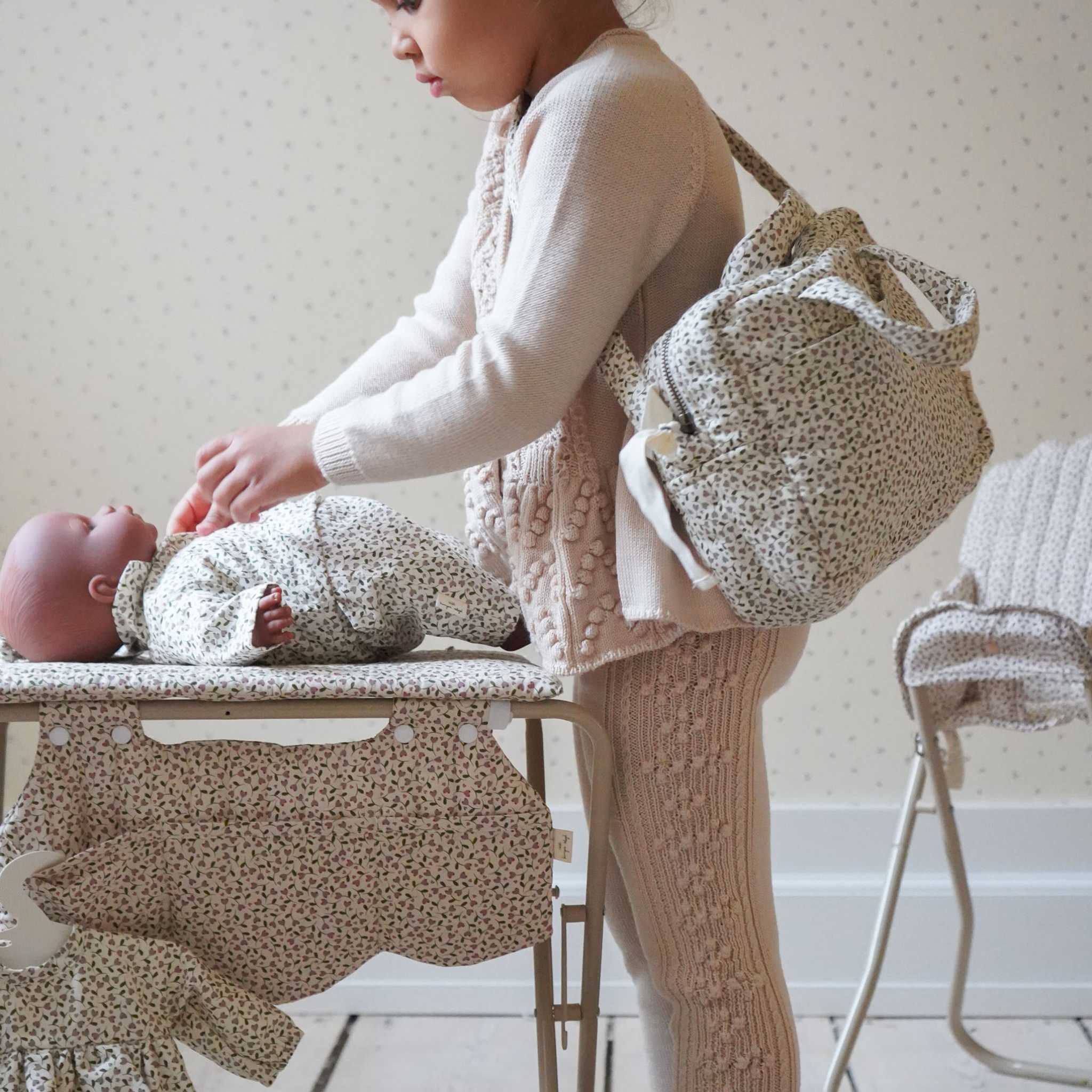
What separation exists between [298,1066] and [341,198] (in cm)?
113

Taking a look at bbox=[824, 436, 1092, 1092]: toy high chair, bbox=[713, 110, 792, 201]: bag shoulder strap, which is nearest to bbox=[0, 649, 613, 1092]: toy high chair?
bbox=[713, 110, 792, 201]: bag shoulder strap

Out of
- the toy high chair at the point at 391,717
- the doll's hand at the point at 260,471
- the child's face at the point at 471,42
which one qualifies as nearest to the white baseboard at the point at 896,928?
the toy high chair at the point at 391,717

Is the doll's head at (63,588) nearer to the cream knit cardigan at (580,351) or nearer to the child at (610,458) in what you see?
the child at (610,458)

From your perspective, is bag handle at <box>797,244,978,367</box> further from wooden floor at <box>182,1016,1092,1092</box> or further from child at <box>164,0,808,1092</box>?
wooden floor at <box>182,1016,1092,1092</box>

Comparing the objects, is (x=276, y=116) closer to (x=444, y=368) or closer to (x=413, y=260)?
(x=413, y=260)

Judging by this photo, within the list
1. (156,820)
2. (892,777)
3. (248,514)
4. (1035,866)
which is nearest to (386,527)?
(248,514)

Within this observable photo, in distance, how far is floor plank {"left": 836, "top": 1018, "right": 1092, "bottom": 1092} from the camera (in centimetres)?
149

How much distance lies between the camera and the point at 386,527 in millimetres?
925

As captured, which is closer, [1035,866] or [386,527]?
[386,527]

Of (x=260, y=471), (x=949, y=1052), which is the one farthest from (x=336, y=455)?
(x=949, y=1052)

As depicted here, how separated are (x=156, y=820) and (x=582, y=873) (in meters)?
1.01

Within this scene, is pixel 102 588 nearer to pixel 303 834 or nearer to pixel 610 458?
pixel 303 834

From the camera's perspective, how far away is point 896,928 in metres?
1.70

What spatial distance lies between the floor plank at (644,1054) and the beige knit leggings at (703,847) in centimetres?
63
